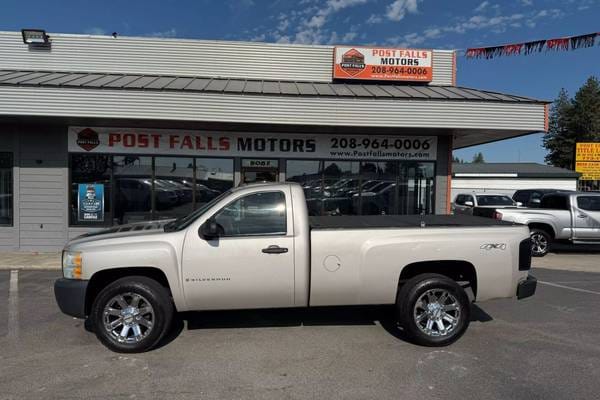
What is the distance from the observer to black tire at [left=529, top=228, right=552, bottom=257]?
37.3 feet

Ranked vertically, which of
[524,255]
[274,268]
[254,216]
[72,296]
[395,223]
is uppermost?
[254,216]

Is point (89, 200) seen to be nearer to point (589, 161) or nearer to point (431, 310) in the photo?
point (431, 310)

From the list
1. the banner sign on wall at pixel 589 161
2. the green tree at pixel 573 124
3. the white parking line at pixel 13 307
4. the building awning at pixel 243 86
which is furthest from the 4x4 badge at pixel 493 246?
the green tree at pixel 573 124

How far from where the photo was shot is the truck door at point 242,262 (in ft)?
14.4

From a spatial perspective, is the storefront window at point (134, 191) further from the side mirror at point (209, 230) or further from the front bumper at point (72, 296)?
the side mirror at point (209, 230)

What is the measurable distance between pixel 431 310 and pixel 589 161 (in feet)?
79.8

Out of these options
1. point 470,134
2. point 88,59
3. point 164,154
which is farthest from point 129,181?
point 470,134

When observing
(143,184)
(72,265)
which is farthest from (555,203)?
(72,265)

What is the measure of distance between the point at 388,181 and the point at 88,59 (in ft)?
31.1

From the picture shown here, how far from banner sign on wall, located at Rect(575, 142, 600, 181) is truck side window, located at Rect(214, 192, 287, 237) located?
2476 centimetres

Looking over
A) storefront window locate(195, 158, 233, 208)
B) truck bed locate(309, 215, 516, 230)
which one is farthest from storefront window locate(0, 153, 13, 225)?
truck bed locate(309, 215, 516, 230)

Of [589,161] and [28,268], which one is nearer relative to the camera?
[28,268]

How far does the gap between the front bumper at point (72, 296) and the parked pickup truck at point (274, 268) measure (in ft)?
0.03

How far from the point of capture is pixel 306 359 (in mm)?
4203
